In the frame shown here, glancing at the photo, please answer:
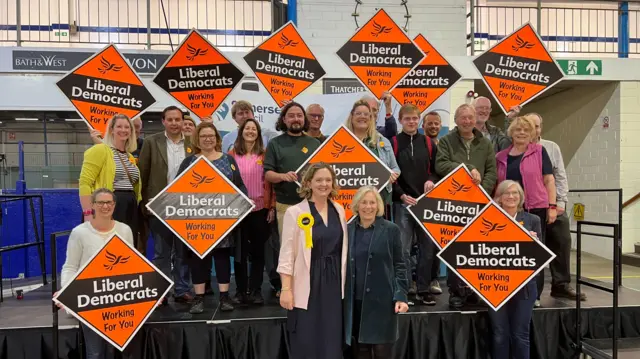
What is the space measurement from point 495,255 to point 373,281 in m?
1.07

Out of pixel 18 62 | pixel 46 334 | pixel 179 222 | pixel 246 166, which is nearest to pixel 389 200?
pixel 246 166

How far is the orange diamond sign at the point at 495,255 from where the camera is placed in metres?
3.17

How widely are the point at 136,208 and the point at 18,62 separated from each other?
13.7 ft

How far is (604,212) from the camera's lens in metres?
7.75

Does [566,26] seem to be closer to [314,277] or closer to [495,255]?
[495,255]

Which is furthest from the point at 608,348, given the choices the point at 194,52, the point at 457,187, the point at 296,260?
the point at 194,52

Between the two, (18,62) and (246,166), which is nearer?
(246,166)

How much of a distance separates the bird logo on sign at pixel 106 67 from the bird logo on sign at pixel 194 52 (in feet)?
2.03

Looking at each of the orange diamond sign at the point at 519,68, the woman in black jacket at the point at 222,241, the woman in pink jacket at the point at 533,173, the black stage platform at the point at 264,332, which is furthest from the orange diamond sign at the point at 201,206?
the orange diamond sign at the point at 519,68

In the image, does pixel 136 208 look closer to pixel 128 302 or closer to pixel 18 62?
Result: pixel 128 302

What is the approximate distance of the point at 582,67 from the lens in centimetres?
729

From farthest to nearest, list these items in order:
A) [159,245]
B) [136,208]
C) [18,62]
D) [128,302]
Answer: [18,62]
[159,245]
[136,208]
[128,302]

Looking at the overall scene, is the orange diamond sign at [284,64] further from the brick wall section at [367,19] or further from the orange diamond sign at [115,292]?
the brick wall section at [367,19]

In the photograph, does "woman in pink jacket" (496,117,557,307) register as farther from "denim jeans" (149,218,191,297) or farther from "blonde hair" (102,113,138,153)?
"blonde hair" (102,113,138,153)
